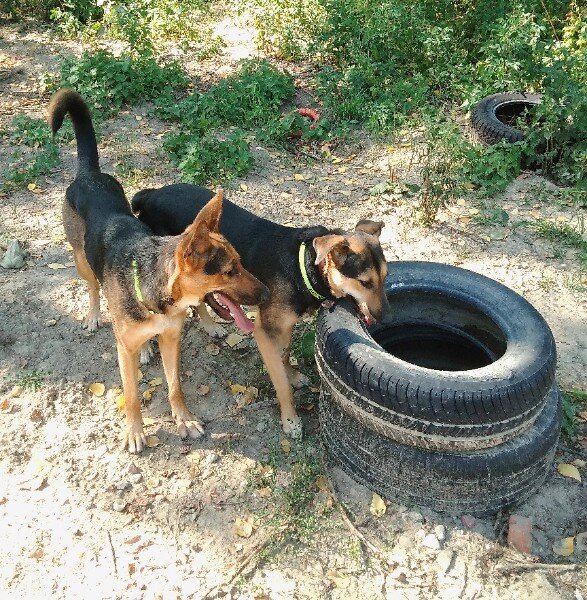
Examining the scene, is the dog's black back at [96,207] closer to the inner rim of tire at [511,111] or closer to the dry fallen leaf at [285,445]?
the dry fallen leaf at [285,445]

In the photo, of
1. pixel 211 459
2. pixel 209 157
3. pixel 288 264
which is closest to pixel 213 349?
pixel 211 459

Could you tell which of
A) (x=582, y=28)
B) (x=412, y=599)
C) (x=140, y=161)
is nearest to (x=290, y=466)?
(x=412, y=599)

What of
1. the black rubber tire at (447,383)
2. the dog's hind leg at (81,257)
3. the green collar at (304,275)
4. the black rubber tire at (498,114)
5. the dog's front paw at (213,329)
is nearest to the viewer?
the black rubber tire at (447,383)

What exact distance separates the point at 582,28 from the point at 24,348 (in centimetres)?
832

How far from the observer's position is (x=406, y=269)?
4.69m

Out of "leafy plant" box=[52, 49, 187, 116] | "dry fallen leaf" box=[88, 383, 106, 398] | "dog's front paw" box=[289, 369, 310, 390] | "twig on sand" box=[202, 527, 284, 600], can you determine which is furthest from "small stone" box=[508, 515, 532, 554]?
"leafy plant" box=[52, 49, 187, 116]

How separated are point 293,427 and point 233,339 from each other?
1.19 m

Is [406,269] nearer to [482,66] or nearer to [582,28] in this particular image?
[482,66]

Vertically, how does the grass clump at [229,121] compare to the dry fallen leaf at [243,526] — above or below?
above

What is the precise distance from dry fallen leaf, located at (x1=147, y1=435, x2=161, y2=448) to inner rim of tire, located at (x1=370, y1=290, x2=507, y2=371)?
5.81 feet

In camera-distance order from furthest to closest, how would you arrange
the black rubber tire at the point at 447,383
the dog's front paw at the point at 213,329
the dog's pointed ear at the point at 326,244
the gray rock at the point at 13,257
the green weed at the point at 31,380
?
1. the gray rock at the point at 13,257
2. the dog's front paw at the point at 213,329
3. the green weed at the point at 31,380
4. the dog's pointed ear at the point at 326,244
5. the black rubber tire at the point at 447,383

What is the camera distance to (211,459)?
446 centimetres

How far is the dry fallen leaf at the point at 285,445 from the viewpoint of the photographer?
14.9 feet

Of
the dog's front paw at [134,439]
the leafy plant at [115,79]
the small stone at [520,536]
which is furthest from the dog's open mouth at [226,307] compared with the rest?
the leafy plant at [115,79]
